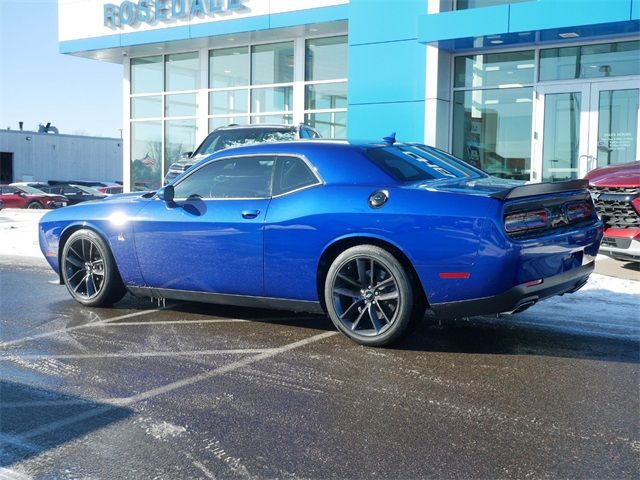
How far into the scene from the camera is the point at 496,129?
14086mm

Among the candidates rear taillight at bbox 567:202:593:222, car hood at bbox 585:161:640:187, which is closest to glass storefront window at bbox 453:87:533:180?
car hood at bbox 585:161:640:187

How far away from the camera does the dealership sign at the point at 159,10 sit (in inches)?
672

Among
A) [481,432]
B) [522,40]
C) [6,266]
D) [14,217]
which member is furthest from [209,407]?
[14,217]

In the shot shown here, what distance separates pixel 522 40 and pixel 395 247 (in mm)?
9444

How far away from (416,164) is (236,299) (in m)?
1.79

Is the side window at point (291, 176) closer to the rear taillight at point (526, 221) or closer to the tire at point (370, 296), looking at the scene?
the tire at point (370, 296)

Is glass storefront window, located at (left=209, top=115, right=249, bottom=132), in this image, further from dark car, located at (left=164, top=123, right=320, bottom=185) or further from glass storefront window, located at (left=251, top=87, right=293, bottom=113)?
dark car, located at (left=164, top=123, right=320, bottom=185)

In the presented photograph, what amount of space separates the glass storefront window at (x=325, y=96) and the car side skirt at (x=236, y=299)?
36.2 feet

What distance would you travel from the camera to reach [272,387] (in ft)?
14.2

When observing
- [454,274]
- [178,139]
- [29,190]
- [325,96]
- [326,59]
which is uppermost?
[326,59]

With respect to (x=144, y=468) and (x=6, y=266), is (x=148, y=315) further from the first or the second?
(x=6, y=266)

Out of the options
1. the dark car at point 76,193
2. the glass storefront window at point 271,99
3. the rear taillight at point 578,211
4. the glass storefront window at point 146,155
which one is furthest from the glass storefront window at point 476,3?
the dark car at point 76,193

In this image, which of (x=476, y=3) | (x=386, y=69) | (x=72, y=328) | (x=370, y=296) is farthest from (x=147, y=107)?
(x=370, y=296)

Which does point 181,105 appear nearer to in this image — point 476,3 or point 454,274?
point 476,3
